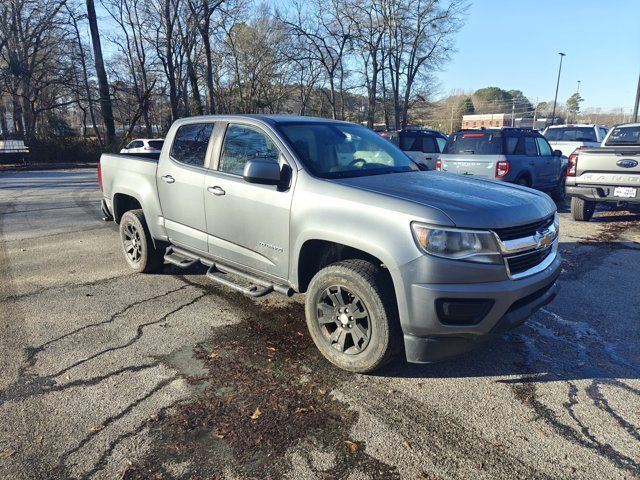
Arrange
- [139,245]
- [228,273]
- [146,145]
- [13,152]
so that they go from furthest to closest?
1. [13,152]
2. [146,145]
3. [139,245]
4. [228,273]

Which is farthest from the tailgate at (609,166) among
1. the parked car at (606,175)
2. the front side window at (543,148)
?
the front side window at (543,148)

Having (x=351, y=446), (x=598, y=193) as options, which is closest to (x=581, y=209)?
(x=598, y=193)

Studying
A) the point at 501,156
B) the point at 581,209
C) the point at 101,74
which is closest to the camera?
the point at 581,209

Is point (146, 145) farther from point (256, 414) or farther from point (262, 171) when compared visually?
point (256, 414)

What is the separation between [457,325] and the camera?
2.92 m

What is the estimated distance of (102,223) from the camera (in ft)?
29.3

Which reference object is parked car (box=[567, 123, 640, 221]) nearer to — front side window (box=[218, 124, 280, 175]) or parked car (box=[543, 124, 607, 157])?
front side window (box=[218, 124, 280, 175])

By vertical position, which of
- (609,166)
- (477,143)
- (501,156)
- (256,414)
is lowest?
(256,414)

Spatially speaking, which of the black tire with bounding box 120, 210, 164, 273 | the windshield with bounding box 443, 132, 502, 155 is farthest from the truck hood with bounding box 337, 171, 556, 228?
the windshield with bounding box 443, 132, 502, 155

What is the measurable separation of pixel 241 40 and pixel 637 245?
1579 inches

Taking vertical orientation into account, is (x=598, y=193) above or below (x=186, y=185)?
below

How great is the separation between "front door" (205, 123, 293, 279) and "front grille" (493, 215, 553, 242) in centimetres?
157

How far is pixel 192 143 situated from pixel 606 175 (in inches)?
280

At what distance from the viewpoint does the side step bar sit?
3875mm
